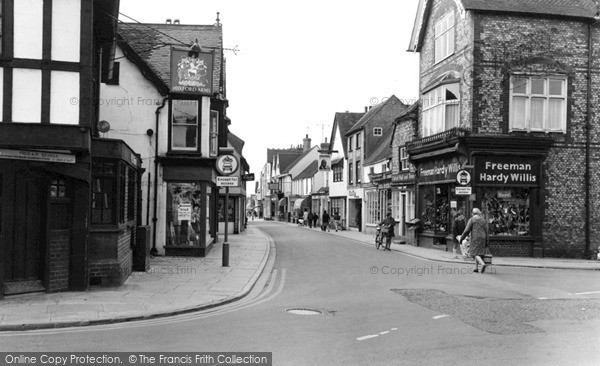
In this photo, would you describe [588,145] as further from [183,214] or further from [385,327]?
[385,327]

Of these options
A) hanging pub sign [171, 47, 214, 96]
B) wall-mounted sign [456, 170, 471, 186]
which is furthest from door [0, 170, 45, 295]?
wall-mounted sign [456, 170, 471, 186]

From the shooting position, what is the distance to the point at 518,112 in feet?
81.2

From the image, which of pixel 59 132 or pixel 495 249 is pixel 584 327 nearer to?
pixel 59 132

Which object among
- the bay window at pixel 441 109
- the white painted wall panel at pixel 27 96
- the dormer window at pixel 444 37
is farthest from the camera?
the dormer window at pixel 444 37

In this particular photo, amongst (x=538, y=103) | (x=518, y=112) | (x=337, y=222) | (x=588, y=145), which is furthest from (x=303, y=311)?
(x=337, y=222)

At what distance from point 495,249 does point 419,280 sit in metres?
9.71

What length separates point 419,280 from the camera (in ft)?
51.6

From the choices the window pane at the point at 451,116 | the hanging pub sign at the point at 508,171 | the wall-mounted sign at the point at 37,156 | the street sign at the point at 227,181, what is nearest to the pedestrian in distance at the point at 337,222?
the window pane at the point at 451,116

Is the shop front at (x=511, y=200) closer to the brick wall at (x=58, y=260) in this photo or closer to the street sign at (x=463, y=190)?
the street sign at (x=463, y=190)

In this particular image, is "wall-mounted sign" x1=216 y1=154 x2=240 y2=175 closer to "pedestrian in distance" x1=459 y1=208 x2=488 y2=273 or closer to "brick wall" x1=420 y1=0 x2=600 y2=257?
"pedestrian in distance" x1=459 y1=208 x2=488 y2=273

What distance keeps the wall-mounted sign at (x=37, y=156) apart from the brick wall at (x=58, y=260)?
158 cm

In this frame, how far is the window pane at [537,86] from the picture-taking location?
24.7 m

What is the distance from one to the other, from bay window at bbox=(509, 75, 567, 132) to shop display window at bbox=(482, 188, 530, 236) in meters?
2.71

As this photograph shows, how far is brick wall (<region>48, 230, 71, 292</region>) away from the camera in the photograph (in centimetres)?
1223
